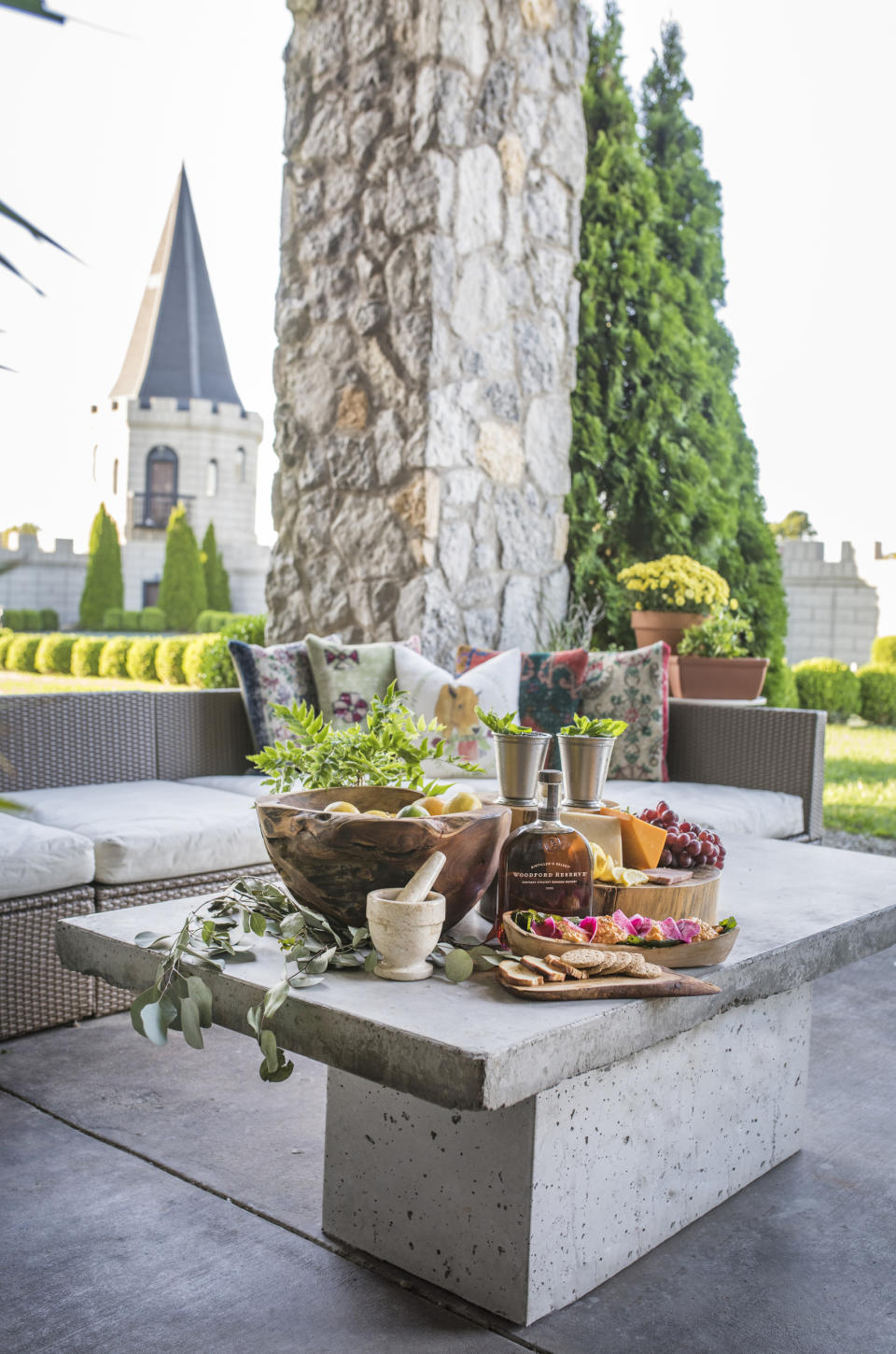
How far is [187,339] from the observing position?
685 cm

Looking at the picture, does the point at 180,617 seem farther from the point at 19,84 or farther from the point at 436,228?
the point at 19,84

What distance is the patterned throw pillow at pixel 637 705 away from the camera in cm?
339

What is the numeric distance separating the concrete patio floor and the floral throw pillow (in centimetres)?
151

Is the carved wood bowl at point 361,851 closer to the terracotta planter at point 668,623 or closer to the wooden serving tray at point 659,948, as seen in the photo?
the wooden serving tray at point 659,948

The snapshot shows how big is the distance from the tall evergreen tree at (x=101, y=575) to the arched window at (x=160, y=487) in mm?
292

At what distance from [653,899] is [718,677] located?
2739 millimetres

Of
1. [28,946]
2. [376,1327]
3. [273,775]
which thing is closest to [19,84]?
[273,775]

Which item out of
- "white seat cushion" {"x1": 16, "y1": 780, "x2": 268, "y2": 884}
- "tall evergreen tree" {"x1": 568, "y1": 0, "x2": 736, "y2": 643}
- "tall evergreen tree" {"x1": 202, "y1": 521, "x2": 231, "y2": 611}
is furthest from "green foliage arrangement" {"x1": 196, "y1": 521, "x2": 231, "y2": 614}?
"white seat cushion" {"x1": 16, "y1": 780, "x2": 268, "y2": 884}

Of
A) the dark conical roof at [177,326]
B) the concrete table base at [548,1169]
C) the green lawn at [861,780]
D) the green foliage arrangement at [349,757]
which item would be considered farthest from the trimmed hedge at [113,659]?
the concrete table base at [548,1169]

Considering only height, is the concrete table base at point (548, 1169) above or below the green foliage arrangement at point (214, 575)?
below

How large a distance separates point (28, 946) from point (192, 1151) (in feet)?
2.04

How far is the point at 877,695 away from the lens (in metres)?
8.52

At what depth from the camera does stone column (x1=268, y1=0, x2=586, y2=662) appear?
408cm

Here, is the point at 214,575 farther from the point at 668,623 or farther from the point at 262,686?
the point at 262,686
